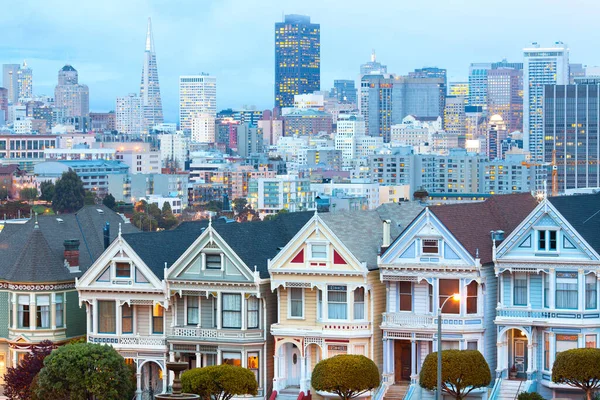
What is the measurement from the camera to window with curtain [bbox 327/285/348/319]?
58.2 m

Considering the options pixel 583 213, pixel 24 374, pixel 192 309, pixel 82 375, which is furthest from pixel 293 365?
pixel 583 213

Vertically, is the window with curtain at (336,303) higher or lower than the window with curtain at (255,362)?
higher

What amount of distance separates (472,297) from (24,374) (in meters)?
16.8

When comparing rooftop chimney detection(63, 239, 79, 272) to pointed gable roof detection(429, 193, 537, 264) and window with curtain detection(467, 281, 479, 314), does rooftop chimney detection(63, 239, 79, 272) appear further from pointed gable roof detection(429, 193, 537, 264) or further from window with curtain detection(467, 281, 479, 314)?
window with curtain detection(467, 281, 479, 314)

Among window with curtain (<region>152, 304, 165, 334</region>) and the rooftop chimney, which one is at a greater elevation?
the rooftop chimney

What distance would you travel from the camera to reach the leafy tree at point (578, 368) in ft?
175

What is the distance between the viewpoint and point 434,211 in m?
57.0

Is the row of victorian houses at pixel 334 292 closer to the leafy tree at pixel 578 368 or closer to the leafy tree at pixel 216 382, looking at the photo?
the leafy tree at pixel 578 368

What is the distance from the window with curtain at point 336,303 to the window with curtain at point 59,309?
453 inches

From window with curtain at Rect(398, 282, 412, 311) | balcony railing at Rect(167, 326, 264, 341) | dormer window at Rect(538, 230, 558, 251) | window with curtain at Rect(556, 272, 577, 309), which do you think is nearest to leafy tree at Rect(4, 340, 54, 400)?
balcony railing at Rect(167, 326, 264, 341)

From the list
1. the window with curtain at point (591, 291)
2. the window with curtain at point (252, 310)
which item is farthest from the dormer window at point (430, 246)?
the window with curtain at point (252, 310)

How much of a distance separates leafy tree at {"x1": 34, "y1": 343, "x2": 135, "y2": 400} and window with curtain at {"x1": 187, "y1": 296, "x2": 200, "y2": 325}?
2918mm

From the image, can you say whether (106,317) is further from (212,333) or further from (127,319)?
(212,333)

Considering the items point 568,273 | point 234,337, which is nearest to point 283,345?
point 234,337
